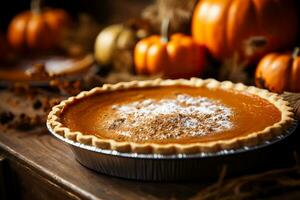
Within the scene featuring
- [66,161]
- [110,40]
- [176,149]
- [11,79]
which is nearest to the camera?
[176,149]

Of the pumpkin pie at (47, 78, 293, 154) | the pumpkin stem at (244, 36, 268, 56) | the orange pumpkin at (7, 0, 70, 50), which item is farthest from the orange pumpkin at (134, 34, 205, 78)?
the orange pumpkin at (7, 0, 70, 50)

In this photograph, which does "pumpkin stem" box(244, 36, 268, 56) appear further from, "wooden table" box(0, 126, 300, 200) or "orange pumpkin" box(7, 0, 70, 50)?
"orange pumpkin" box(7, 0, 70, 50)

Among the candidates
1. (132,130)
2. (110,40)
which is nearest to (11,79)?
(110,40)

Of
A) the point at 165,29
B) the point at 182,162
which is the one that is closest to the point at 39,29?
the point at 165,29

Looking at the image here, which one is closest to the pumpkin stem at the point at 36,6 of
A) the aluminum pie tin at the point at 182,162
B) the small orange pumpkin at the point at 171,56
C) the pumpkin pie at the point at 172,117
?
the small orange pumpkin at the point at 171,56

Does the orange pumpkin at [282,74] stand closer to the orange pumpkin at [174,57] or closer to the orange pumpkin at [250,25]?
the orange pumpkin at [250,25]

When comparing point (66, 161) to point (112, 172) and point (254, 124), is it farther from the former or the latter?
point (254, 124)

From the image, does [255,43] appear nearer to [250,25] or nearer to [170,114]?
[250,25]
